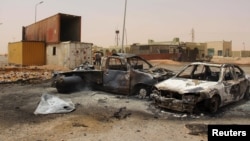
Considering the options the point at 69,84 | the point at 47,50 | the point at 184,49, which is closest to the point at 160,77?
the point at 69,84

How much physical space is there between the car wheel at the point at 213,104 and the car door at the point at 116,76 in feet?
11.2

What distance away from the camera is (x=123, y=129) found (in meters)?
6.59

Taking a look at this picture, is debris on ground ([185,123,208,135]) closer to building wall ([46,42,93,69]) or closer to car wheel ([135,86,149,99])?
car wheel ([135,86,149,99])

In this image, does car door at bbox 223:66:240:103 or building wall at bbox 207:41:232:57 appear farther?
building wall at bbox 207:41:232:57

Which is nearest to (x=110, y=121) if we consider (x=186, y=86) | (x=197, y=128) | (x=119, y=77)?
(x=197, y=128)

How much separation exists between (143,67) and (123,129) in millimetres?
5083

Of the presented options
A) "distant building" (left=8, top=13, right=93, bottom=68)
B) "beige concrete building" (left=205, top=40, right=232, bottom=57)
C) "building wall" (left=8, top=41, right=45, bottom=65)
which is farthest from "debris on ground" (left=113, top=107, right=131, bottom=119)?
"beige concrete building" (left=205, top=40, right=232, bottom=57)

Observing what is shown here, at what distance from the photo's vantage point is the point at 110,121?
7.28 metres

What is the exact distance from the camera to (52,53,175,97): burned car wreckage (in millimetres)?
10453

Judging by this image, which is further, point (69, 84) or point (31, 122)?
point (69, 84)

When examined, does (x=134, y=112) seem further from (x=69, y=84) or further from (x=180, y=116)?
(x=69, y=84)

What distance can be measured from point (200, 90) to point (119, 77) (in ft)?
12.5

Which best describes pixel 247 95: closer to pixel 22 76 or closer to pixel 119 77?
pixel 119 77

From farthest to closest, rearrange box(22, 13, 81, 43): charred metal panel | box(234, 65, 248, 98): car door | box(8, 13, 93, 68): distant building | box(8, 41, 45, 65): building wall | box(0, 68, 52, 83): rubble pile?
box(8, 41, 45, 65): building wall → box(22, 13, 81, 43): charred metal panel → box(8, 13, 93, 68): distant building → box(0, 68, 52, 83): rubble pile → box(234, 65, 248, 98): car door
